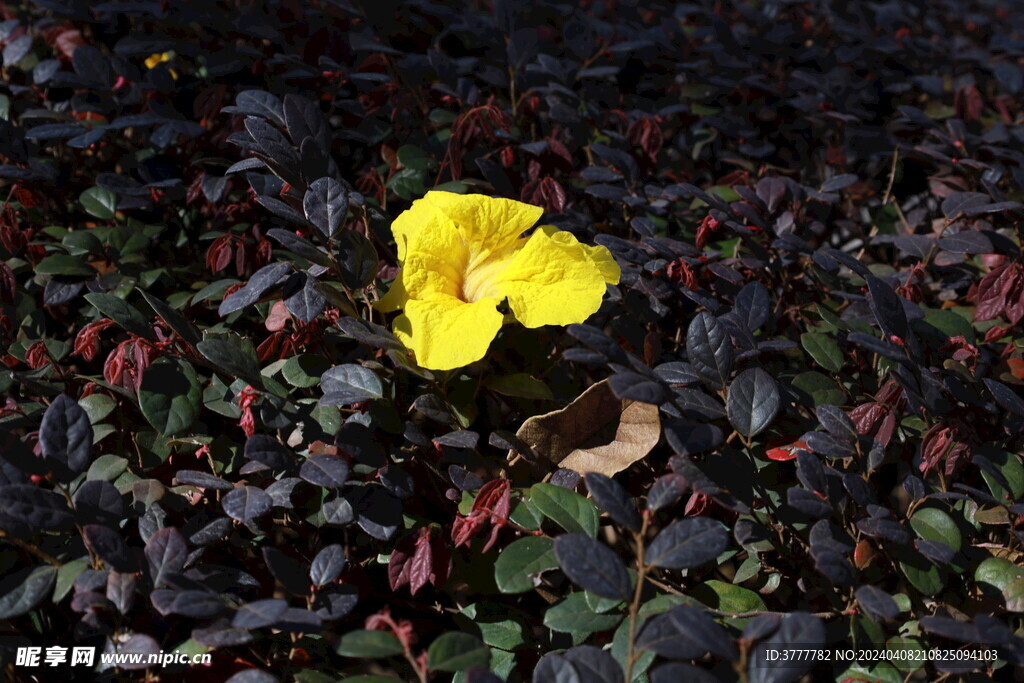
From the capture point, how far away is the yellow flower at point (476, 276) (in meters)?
1.25

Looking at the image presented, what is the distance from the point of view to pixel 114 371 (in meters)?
1.36

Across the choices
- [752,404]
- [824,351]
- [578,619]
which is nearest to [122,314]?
[578,619]

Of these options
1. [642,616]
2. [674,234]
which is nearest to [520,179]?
[674,234]

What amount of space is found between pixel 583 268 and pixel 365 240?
15.1 inches

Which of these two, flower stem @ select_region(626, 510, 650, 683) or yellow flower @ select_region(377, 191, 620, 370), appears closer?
flower stem @ select_region(626, 510, 650, 683)

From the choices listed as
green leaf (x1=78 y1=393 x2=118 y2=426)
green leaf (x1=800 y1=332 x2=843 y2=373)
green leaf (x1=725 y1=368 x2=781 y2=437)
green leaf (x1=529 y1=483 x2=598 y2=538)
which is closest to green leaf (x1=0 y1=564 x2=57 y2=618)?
green leaf (x1=78 y1=393 x2=118 y2=426)

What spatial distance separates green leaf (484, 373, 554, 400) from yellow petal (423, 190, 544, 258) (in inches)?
9.3

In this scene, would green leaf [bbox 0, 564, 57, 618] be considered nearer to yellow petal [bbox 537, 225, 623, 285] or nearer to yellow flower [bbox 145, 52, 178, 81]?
yellow petal [bbox 537, 225, 623, 285]

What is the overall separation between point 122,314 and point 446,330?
57 centimetres

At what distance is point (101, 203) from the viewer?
1.73 m

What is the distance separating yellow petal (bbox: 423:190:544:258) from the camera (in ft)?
4.47

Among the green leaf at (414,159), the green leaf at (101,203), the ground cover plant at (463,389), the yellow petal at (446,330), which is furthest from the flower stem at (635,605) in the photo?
the green leaf at (101,203)

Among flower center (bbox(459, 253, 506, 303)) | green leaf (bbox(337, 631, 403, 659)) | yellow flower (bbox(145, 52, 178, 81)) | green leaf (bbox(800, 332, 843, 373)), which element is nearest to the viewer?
green leaf (bbox(337, 631, 403, 659))

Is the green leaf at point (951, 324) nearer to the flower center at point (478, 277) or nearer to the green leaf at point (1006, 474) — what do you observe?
the green leaf at point (1006, 474)
